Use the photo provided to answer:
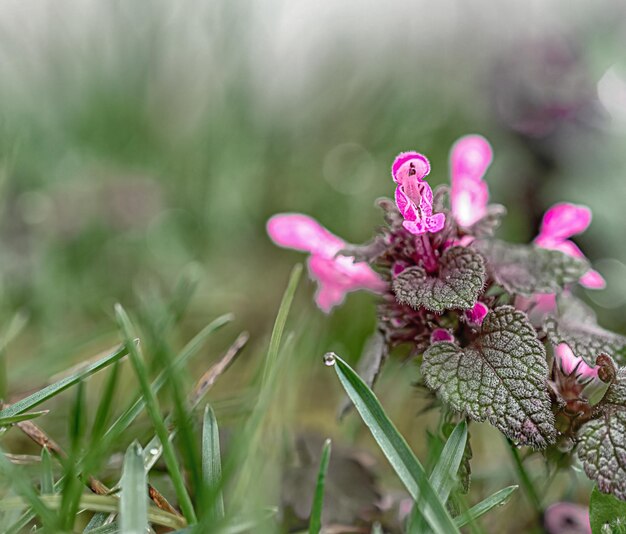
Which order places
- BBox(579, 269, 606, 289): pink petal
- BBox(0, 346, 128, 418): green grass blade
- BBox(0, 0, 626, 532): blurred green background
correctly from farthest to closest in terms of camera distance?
BBox(0, 0, 626, 532): blurred green background → BBox(579, 269, 606, 289): pink petal → BBox(0, 346, 128, 418): green grass blade

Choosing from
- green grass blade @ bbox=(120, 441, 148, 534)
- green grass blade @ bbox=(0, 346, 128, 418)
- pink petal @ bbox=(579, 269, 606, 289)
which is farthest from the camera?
pink petal @ bbox=(579, 269, 606, 289)

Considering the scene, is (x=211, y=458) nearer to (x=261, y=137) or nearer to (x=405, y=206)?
(x=405, y=206)

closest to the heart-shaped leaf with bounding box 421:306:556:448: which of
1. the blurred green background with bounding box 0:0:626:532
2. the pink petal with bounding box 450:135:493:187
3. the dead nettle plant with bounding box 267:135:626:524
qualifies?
the dead nettle plant with bounding box 267:135:626:524

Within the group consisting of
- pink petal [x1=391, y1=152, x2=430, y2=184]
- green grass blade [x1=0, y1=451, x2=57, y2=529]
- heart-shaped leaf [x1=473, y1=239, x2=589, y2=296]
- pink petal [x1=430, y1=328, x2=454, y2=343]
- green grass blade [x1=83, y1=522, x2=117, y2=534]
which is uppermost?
pink petal [x1=391, y1=152, x2=430, y2=184]

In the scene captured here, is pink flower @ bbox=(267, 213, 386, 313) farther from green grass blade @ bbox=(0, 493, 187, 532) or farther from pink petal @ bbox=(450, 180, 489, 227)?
green grass blade @ bbox=(0, 493, 187, 532)

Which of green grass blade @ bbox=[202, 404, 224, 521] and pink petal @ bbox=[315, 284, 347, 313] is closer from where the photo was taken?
green grass blade @ bbox=[202, 404, 224, 521]

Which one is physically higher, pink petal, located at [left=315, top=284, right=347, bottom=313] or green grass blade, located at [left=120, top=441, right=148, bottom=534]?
green grass blade, located at [left=120, top=441, right=148, bottom=534]
